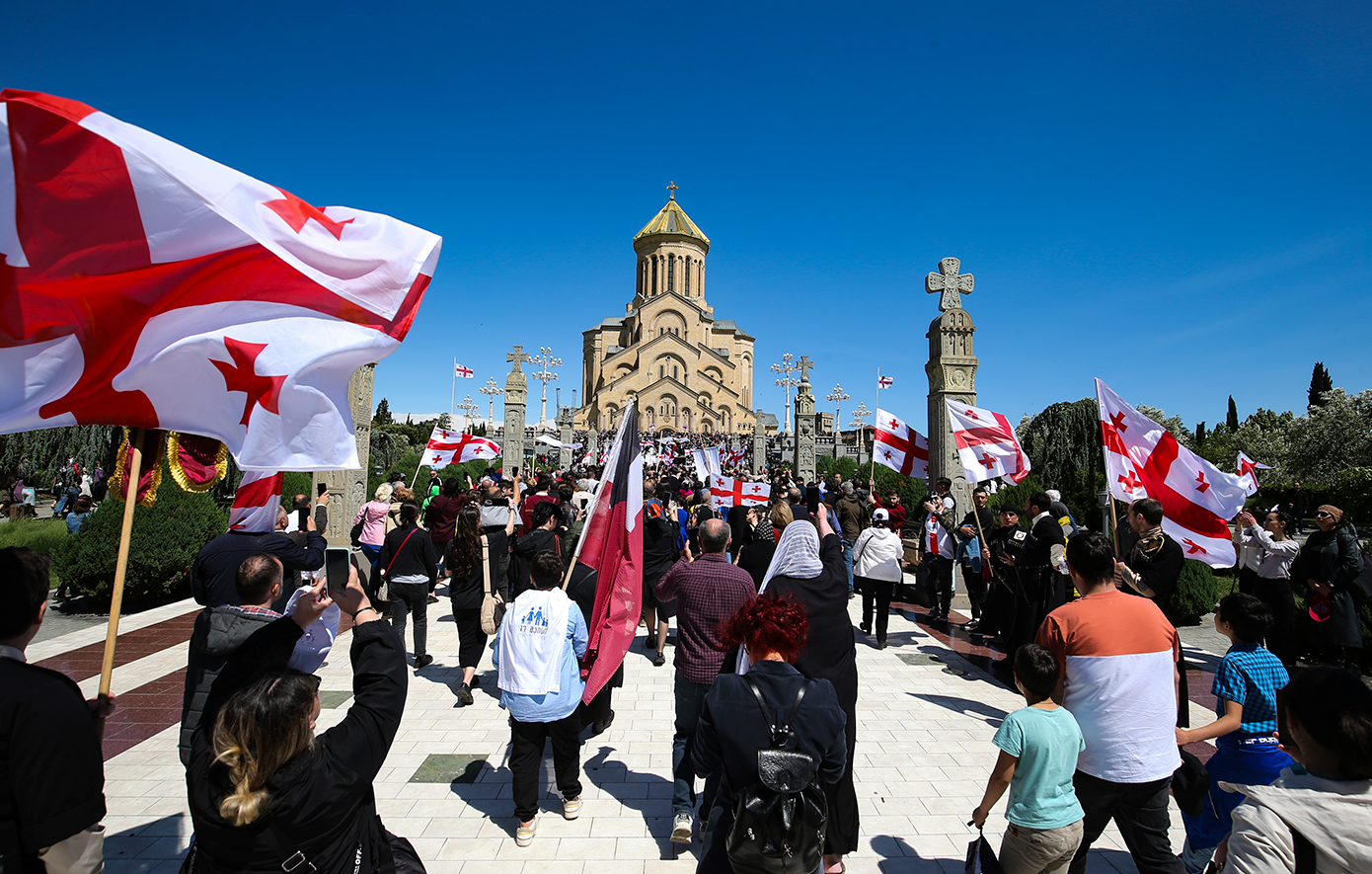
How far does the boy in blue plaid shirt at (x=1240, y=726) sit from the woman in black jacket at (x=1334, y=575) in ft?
14.8

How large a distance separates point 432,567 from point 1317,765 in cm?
658

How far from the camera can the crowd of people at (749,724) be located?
186 centimetres

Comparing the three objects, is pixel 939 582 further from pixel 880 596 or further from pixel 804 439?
pixel 804 439

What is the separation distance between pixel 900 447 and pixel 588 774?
8006 millimetres

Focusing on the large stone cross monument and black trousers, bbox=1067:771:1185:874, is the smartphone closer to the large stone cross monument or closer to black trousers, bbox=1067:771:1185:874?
black trousers, bbox=1067:771:1185:874

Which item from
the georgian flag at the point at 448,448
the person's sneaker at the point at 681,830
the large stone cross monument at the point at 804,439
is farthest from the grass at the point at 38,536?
the large stone cross monument at the point at 804,439

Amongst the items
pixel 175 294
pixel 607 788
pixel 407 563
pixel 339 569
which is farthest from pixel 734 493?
pixel 175 294

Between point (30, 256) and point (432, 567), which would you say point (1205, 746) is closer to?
point (432, 567)

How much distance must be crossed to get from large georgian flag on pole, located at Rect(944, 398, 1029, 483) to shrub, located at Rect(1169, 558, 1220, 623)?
3235 millimetres

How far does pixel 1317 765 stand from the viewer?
1861mm

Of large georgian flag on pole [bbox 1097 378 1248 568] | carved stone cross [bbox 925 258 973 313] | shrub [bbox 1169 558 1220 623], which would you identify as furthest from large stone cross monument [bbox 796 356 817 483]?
large georgian flag on pole [bbox 1097 378 1248 568]

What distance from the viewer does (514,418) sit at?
2189 cm

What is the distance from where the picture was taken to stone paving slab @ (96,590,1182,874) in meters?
3.86

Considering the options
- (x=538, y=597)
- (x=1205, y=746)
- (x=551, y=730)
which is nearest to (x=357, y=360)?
(x=538, y=597)
